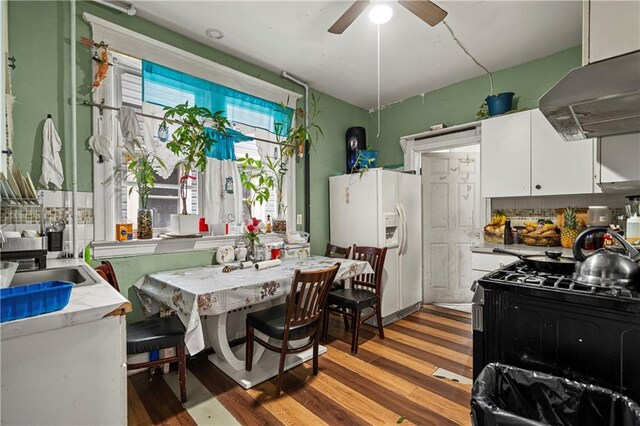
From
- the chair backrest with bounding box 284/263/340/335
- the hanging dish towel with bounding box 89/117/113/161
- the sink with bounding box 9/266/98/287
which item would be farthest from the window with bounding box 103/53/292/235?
the chair backrest with bounding box 284/263/340/335

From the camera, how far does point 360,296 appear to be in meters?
2.69

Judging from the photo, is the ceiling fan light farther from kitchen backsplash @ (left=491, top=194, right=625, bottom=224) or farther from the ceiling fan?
kitchen backsplash @ (left=491, top=194, right=625, bottom=224)

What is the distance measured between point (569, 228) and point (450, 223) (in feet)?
4.57

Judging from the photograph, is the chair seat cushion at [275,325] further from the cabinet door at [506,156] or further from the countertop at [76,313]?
the cabinet door at [506,156]

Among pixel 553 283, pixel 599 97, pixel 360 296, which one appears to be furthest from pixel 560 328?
pixel 360 296

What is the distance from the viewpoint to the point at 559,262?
1.54 meters

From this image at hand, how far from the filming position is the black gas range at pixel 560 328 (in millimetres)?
1060

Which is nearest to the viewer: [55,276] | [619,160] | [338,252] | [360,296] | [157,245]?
[55,276]

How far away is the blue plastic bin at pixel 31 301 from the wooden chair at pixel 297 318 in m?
1.14

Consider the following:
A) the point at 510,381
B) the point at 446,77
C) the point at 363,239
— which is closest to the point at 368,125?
the point at 446,77

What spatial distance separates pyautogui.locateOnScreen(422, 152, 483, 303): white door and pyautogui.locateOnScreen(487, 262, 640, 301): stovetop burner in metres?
2.36

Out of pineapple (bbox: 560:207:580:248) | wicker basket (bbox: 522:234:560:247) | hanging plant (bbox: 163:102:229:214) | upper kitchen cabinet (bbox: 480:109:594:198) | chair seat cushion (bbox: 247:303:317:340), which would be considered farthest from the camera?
wicker basket (bbox: 522:234:560:247)

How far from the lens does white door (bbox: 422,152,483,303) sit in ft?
12.8

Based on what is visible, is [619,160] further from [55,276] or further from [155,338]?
[55,276]
